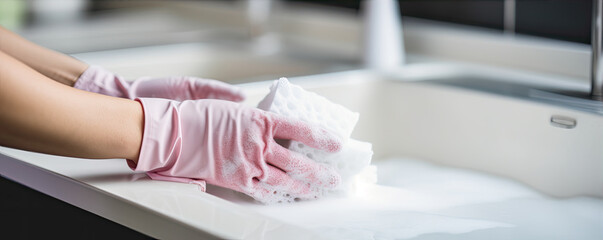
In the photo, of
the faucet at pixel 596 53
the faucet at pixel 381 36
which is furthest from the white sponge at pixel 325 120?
the faucet at pixel 381 36

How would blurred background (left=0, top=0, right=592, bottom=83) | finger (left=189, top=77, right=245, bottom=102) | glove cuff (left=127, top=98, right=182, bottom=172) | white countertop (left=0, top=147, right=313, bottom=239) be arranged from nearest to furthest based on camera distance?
white countertop (left=0, top=147, right=313, bottom=239) → glove cuff (left=127, top=98, right=182, bottom=172) → finger (left=189, top=77, right=245, bottom=102) → blurred background (left=0, top=0, right=592, bottom=83)

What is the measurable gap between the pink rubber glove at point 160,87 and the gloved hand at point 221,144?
0.19 meters

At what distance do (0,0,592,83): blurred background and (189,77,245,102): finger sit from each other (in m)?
0.31

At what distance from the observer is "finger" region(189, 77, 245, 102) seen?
1.10 m

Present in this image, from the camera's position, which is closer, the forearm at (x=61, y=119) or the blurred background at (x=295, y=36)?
the forearm at (x=61, y=119)

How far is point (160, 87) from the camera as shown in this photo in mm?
1113

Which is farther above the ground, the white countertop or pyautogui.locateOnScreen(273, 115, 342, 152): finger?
pyautogui.locateOnScreen(273, 115, 342, 152): finger

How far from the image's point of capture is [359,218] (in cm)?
92

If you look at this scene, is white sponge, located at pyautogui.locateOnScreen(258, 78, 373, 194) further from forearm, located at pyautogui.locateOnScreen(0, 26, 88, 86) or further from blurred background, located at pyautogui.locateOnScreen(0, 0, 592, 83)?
blurred background, located at pyautogui.locateOnScreen(0, 0, 592, 83)

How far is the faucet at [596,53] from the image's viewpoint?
1.18 metres

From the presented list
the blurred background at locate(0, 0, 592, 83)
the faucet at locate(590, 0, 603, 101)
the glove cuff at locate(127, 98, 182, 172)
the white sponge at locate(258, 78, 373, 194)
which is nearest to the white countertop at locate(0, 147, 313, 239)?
the glove cuff at locate(127, 98, 182, 172)

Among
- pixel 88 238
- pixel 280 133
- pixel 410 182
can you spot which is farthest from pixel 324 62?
pixel 88 238

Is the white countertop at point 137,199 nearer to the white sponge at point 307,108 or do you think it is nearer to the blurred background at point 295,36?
the white sponge at point 307,108

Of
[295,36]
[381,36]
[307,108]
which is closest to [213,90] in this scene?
[307,108]
